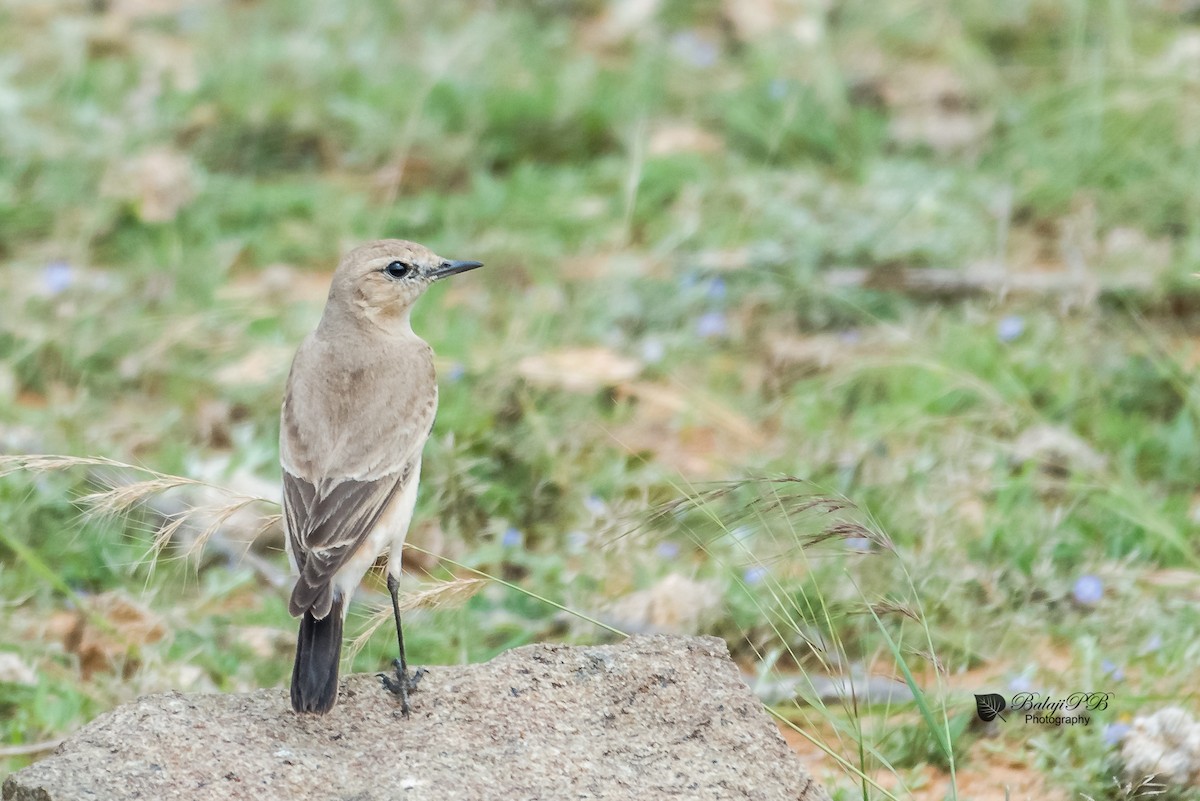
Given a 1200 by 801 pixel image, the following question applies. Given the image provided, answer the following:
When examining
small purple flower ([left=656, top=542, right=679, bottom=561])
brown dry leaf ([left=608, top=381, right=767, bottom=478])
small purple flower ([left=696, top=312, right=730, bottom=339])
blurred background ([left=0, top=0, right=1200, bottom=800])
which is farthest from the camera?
small purple flower ([left=696, top=312, right=730, bottom=339])

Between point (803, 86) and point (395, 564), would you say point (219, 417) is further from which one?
point (803, 86)

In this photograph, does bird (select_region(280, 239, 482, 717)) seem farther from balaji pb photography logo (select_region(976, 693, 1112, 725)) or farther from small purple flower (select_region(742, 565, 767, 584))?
balaji pb photography logo (select_region(976, 693, 1112, 725))

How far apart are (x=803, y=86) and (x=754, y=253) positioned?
1.94m

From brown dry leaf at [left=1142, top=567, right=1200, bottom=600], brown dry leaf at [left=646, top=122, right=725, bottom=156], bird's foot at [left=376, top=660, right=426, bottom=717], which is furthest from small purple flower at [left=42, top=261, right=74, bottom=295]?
brown dry leaf at [left=1142, top=567, right=1200, bottom=600]

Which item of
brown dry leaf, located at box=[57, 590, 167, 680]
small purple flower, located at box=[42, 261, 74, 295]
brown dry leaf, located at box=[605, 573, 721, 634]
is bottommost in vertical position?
brown dry leaf, located at box=[57, 590, 167, 680]

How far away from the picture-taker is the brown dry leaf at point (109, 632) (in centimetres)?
557

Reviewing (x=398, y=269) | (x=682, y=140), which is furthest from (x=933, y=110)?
(x=398, y=269)

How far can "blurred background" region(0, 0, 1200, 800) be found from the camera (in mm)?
5277

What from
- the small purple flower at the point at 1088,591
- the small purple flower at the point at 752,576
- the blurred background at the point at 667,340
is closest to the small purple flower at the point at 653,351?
the blurred background at the point at 667,340

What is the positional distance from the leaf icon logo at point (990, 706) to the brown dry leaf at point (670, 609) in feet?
3.26

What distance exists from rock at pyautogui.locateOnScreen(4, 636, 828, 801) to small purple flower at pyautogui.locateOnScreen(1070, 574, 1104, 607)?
169 centimetres

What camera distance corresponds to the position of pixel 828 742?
16.5 feet

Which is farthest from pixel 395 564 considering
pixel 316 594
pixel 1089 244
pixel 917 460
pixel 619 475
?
pixel 1089 244

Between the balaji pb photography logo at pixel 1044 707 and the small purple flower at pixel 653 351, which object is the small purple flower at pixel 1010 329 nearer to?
the small purple flower at pixel 653 351
